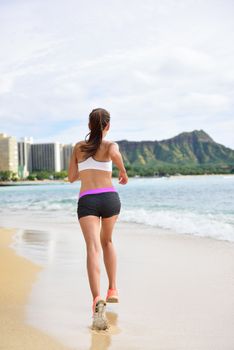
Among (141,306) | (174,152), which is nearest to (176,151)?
(174,152)

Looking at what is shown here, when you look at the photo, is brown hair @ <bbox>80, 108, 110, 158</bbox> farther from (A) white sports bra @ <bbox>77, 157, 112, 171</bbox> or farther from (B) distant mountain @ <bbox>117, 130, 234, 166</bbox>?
(B) distant mountain @ <bbox>117, 130, 234, 166</bbox>

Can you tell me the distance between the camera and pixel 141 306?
13.4 ft

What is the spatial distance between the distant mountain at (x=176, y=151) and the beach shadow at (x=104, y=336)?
168 metres

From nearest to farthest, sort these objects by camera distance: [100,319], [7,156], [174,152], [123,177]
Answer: [100,319] < [123,177] < [7,156] < [174,152]

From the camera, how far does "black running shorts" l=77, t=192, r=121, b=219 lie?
3.72 metres

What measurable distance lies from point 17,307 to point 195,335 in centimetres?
149

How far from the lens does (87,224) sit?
3.71 m

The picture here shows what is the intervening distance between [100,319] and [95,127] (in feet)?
4.72

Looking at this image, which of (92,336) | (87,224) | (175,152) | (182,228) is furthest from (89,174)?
(175,152)

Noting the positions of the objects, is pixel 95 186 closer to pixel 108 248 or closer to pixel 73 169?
pixel 73 169

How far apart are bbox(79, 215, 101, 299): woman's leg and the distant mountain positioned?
549 feet

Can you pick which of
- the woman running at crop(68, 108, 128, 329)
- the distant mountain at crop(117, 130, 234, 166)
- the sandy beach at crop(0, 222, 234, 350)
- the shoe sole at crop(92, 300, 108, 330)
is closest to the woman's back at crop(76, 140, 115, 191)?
the woman running at crop(68, 108, 128, 329)

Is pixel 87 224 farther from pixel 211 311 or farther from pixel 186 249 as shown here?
pixel 186 249

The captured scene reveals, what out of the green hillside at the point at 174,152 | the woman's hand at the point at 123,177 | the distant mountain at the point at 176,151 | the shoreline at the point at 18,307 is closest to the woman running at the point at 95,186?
the woman's hand at the point at 123,177
